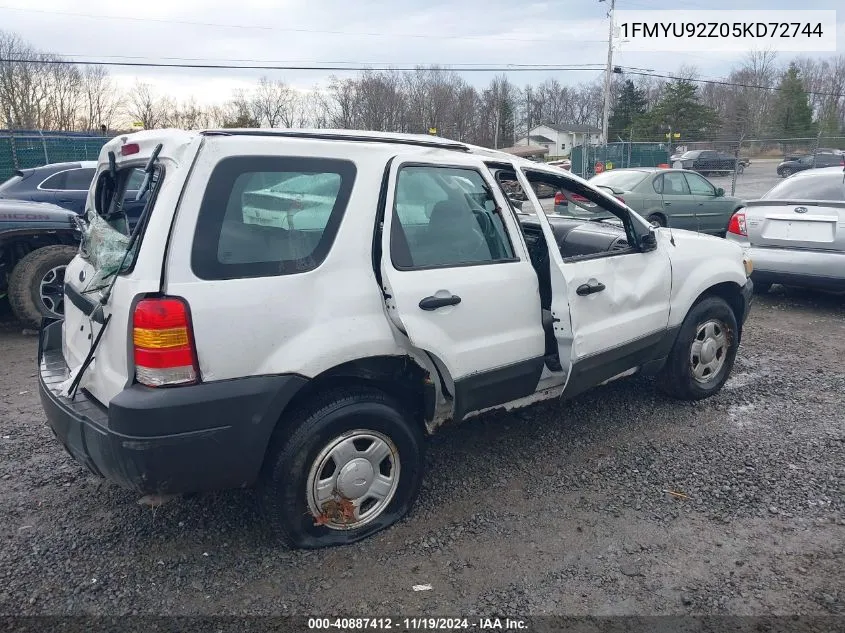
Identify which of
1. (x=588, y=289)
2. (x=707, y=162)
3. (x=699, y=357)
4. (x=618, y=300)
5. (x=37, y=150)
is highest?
(x=37, y=150)

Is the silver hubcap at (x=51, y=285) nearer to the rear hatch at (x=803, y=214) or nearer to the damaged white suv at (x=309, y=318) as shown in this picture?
the damaged white suv at (x=309, y=318)

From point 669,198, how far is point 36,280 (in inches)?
418

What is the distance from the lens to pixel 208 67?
24.6 meters

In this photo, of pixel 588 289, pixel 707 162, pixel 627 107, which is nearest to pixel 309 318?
pixel 588 289

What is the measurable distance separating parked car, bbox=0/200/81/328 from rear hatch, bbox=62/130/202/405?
355cm

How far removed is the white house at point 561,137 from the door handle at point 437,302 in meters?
75.6

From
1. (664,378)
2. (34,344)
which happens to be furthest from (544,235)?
(34,344)

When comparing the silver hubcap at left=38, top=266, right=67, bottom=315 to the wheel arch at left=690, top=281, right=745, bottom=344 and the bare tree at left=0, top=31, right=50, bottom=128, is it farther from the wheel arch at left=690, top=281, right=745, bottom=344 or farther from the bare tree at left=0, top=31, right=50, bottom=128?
the bare tree at left=0, top=31, right=50, bottom=128

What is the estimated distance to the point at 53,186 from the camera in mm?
9359

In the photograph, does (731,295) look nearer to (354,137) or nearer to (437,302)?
(437,302)

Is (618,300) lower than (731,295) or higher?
higher

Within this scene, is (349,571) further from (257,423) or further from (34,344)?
(34,344)

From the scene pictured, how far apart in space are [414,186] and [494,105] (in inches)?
2653

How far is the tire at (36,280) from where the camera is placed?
622 centimetres
